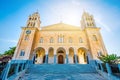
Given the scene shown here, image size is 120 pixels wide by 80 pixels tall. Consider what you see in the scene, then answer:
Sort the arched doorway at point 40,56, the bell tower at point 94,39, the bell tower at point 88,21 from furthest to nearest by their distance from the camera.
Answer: the bell tower at point 88,21 < the arched doorway at point 40,56 < the bell tower at point 94,39

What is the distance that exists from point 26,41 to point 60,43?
7.28 metres

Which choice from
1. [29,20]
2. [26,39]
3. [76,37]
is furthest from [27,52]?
[76,37]

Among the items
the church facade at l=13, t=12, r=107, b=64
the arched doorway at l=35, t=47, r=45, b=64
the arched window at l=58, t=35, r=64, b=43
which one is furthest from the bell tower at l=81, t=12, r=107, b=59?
the arched doorway at l=35, t=47, r=45, b=64

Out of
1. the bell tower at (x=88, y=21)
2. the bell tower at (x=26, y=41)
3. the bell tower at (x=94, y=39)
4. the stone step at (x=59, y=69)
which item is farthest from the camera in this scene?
the bell tower at (x=88, y=21)

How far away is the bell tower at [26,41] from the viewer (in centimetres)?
1451

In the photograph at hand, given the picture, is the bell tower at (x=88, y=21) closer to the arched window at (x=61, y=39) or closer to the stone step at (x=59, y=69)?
the arched window at (x=61, y=39)

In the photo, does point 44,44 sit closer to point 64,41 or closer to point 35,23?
point 64,41

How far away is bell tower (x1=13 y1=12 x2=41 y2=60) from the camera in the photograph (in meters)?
14.5

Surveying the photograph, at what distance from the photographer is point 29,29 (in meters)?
17.5

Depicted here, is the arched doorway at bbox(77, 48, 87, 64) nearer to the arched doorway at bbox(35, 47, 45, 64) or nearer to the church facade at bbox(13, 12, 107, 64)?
the church facade at bbox(13, 12, 107, 64)

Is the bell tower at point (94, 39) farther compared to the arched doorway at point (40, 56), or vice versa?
the arched doorway at point (40, 56)

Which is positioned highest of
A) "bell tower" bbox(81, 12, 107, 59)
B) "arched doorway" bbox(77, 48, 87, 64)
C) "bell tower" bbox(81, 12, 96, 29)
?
"bell tower" bbox(81, 12, 96, 29)

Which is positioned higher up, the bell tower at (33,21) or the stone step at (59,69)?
the bell tower at (33,21)

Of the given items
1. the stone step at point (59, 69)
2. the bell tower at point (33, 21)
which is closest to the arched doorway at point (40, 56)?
the stone step at point (59, 69)
